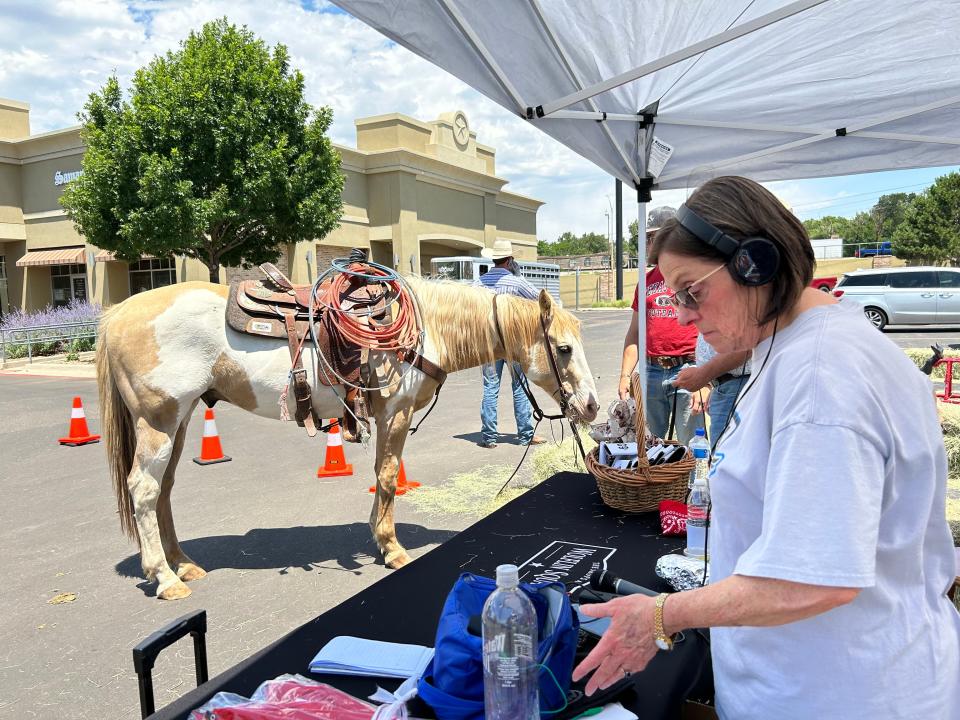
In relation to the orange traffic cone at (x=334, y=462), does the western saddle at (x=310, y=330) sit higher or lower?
higher

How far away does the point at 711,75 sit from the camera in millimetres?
3404

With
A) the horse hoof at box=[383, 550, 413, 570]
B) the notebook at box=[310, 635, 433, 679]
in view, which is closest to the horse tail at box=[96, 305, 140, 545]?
the horse hoof at box=[383, 550, 413, 570]

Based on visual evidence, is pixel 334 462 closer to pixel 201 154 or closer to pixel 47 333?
pixel 201 154

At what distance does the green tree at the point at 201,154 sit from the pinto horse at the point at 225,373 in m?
13.8

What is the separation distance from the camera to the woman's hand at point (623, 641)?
1.07m

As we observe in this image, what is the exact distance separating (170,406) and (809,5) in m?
3.60

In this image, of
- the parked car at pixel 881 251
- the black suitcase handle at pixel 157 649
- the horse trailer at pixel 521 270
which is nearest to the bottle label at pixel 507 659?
the black suitcase handle at pixel 157 649

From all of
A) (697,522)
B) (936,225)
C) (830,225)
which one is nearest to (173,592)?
(697,522)

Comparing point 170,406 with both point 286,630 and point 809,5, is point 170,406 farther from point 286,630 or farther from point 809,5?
point 809,5

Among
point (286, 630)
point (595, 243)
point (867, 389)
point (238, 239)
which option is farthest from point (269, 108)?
point (595, 243)

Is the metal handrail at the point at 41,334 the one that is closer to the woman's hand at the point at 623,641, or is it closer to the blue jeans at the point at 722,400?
the blue jeans at the point at 722,400

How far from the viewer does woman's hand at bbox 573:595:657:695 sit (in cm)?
107

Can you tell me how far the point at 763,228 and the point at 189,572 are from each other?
154 inches

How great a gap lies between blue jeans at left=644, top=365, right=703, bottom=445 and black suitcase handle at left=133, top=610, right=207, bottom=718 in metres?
3.21
